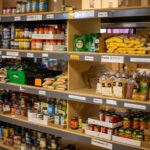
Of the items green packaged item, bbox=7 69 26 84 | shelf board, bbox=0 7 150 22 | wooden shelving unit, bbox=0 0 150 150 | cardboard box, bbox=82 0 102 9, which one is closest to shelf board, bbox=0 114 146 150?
wooden shelving unit, bbox=0 0 150 150

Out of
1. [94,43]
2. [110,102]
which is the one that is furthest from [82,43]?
[110,102]

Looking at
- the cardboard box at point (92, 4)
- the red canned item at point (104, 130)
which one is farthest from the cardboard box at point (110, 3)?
the red canned item at point (104, 130)

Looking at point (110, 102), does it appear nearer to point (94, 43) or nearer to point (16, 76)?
point (94, 43)

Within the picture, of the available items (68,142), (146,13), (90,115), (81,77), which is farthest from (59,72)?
(146,13)

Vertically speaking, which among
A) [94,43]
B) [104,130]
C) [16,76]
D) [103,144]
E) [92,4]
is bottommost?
[103,144]

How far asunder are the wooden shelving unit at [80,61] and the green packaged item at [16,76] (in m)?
0.09

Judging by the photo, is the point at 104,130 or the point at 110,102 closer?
the point at 110,102

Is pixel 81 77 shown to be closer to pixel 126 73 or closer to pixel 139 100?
pixel 126 73

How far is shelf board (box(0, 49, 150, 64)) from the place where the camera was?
2.67 meters

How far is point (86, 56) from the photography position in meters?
3.06

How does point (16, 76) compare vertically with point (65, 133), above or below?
above

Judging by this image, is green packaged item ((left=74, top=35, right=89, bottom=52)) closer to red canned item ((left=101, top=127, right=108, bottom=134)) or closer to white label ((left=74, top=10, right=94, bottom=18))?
white label ((left=74, top=10, right=94, bottom=18))

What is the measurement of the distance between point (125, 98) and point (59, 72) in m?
1.21

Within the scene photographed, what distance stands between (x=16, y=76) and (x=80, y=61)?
0.96m
